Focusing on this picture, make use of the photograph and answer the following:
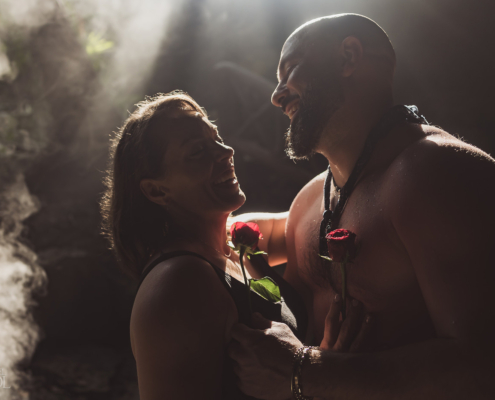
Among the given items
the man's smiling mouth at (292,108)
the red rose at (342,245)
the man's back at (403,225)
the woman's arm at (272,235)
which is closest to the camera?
the man's back at (403,225)

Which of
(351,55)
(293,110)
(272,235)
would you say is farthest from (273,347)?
(351,55)

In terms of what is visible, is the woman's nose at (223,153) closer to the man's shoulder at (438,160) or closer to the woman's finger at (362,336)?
the man's shoulder at (438,160)

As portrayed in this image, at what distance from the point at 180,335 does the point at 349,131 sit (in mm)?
1136

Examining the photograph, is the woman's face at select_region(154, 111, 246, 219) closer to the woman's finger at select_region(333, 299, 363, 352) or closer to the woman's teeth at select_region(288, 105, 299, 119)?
the woman's teeth at select_region(288, 105, 299, 119)

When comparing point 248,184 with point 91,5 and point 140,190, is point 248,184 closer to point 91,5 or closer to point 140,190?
point 91,5

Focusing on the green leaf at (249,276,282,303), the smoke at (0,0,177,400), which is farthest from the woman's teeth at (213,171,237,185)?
the smoke at (0,0,177,400)

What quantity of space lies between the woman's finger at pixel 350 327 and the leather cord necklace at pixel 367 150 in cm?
31

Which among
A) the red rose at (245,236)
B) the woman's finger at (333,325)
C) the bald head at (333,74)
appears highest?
the bald head at (333,74)

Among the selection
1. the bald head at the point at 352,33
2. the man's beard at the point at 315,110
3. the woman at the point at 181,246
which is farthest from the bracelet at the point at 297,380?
the bald head at the point at 352,33

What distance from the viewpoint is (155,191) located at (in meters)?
1.59

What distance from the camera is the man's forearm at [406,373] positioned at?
962mm

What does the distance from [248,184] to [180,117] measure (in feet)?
13.5

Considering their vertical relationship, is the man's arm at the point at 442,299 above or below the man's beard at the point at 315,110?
below

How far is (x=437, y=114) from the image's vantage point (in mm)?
4148
